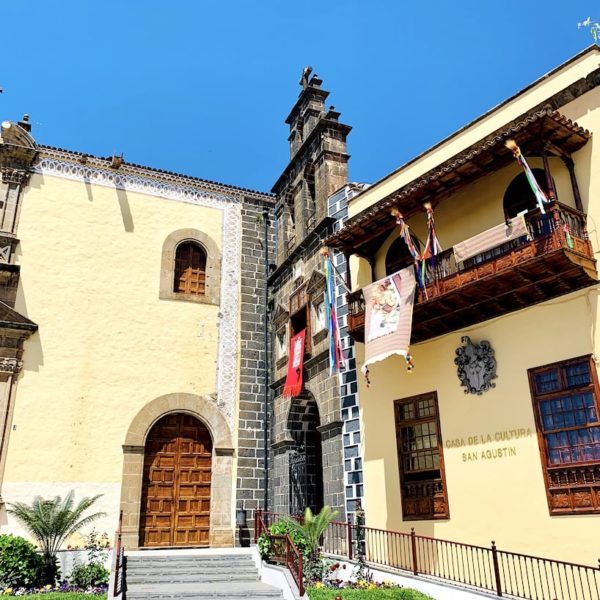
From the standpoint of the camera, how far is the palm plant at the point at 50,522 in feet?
37.8

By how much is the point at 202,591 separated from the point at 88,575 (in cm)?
305

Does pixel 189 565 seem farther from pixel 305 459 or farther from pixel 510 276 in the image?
pixel 510 276

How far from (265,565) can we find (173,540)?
3918 millimetres

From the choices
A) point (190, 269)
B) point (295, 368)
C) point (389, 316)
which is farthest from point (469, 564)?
point (190, 269)

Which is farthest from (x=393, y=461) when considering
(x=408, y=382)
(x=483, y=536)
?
(x=483, y=536)

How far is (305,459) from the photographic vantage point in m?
14.5

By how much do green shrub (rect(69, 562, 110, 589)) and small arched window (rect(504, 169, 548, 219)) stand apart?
32.1 ft

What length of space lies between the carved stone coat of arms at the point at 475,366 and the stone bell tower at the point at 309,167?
5.62 metres

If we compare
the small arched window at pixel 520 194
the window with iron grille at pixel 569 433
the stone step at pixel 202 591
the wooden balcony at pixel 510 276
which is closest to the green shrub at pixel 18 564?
the stone step at pixel 202 591

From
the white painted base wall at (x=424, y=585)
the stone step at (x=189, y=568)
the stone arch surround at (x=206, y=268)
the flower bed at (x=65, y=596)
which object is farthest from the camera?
the stone arch surround at (x=206, y=268)

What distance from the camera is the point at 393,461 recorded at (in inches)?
440

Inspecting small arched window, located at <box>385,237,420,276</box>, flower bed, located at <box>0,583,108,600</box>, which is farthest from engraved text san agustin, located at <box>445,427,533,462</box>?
flower bed, located at <box>0,583,108,600</box>

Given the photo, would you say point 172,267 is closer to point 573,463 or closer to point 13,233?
point 13,233

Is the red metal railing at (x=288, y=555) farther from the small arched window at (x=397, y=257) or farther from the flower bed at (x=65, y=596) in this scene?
the small arched window at (x=397, y=257)
